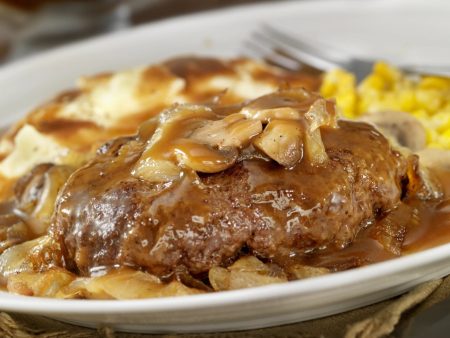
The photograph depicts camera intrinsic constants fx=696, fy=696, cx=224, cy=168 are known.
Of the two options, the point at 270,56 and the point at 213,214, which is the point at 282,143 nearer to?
the point at 213,214

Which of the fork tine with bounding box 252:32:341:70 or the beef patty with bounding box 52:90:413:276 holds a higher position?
the beef patty with bounding box 52:90:413:276

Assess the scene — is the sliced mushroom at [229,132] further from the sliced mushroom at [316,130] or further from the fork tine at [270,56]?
the fork tine at [270,56]

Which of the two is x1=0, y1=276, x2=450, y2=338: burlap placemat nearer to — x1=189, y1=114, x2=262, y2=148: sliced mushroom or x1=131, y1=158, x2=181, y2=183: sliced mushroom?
x1=131, y1=158, x2=181, y2=183: sliced mushroom

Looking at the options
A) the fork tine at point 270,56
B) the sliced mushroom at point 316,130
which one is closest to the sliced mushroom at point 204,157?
the sliced mushroom at point 316,130

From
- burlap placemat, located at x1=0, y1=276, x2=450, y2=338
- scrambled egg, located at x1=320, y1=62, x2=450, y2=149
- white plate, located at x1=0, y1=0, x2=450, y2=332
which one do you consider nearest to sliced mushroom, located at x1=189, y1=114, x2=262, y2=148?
burlap placemat, located at x1=0, y1=276, x2=450, y2=338

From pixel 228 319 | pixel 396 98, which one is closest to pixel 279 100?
pixel 228 319

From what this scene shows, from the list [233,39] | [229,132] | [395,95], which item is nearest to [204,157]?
[229,132]
